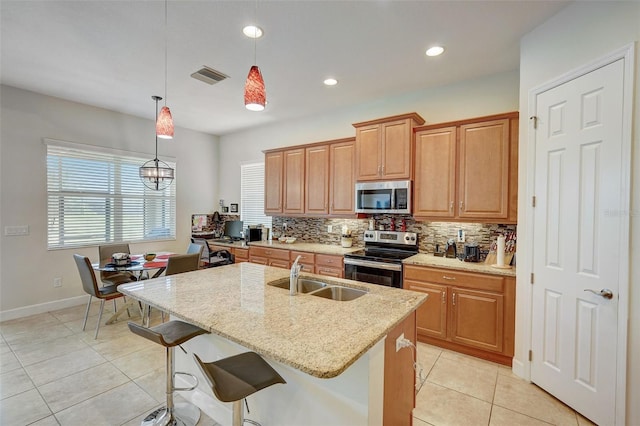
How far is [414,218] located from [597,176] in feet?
5.67

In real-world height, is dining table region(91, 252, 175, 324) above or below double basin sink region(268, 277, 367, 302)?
below

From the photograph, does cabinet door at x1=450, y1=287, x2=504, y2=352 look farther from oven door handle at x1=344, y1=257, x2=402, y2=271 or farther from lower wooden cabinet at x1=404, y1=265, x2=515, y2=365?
oven door handle at x1=344, y1=257, x2=402, y2=271

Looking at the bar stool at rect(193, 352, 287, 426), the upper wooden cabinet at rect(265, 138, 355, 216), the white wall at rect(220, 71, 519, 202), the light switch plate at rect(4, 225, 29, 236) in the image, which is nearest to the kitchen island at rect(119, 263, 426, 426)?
the bar stool at rect(193, 352, 287, 426)

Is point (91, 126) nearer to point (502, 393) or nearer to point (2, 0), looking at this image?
point (2, 0)

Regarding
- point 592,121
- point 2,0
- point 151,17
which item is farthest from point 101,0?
point 592,121

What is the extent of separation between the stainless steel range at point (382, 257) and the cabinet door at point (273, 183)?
1.63m

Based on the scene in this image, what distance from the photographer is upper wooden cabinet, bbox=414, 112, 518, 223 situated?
286cm

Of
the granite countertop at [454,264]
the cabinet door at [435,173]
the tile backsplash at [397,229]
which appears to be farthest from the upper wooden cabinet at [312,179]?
the granite countertop at [454,264]

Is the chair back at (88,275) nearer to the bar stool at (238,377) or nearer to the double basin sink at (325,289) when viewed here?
the double basin sink at (325,289)

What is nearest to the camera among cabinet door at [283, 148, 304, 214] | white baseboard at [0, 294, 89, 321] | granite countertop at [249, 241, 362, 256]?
white baseboard at [0, 294, 89, 321]

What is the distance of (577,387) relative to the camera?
2080mm

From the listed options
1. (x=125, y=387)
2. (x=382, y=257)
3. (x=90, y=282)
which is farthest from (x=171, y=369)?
(x=382, y=257)

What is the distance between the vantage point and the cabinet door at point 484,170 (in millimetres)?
2881

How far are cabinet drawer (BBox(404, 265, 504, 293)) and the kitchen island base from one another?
1.82 metres
